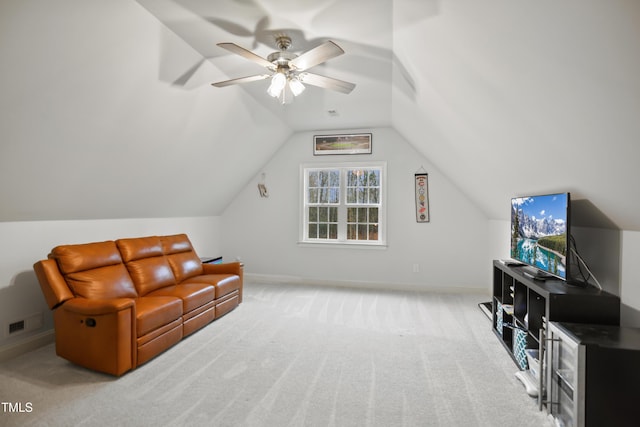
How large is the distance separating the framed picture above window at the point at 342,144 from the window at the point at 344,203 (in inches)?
9.2

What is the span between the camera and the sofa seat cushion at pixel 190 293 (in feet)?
10.2

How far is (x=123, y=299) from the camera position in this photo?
2459 millimetres

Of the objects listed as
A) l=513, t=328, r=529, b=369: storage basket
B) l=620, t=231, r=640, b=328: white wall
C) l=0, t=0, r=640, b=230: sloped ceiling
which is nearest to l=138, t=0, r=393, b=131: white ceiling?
l=0, t=0, r=640, b=230: sloped ceiling

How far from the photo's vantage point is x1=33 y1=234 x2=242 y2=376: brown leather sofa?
94.2 inches

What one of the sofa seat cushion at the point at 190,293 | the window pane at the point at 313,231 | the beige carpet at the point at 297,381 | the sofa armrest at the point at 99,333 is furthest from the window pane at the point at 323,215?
the sofa armrest at the point at 99,333

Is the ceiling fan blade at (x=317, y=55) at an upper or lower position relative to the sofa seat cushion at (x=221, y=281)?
upper

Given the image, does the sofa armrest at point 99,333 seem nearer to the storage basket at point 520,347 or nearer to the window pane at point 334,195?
the storage basket at point 520,347

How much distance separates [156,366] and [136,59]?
2.45 metres

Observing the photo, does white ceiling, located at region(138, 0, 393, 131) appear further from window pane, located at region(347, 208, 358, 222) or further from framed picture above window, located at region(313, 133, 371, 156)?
window pane, located at region(347, 208, 358, 222)

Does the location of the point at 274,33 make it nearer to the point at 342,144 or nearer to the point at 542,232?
the point at 542,232

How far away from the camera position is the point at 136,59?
8.08 ft

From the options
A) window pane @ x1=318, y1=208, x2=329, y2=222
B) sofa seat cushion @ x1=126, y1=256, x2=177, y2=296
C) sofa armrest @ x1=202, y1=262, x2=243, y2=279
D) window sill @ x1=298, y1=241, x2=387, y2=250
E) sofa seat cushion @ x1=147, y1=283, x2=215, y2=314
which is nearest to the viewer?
sofa seat cushion @ x1=147, y1=283, x2=215, y2=314

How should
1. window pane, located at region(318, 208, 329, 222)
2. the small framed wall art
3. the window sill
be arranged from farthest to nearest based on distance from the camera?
window pane, located at region(318, 208, 329, 222), the window sill, the small framed wall art

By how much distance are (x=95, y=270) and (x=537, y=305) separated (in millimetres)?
3789
